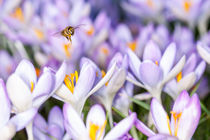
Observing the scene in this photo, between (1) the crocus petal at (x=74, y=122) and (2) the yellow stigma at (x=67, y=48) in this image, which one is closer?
(1) the crocus petal at (x=74, y=122)

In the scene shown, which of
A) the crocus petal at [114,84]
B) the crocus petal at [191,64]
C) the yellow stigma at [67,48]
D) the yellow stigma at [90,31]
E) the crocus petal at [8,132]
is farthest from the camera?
the yellow stigma at [90,31]

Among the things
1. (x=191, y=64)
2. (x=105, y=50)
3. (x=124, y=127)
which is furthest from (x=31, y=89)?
(x=105, y=50)

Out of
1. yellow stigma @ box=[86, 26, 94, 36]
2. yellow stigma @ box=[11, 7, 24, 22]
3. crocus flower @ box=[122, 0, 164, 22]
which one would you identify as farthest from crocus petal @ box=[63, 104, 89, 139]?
crocus flower @ box=[122, 0, 164, 22]

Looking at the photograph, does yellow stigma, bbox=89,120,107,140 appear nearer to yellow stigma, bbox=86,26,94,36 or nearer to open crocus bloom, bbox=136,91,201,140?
open crocus bloom, bbox=136,91,201,140

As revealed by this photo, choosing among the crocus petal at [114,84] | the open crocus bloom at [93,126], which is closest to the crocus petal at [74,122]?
the open crocus bloom at [93,126]

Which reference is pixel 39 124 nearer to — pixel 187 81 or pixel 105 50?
pixel 187 81

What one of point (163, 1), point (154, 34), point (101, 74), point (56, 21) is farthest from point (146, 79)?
point (163, 1)

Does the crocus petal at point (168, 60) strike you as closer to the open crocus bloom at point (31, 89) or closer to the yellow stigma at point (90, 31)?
the open crocus bloom at point (31, 89)

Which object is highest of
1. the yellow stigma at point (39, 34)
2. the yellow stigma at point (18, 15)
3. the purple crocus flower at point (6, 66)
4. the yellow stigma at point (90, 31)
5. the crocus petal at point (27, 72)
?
the yellow stigma at point (18, 15)

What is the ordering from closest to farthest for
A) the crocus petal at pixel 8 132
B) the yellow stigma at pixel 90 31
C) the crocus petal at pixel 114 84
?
the crocus petal at pixel 8 132 < the crocus petal at pixel 114 84 < the yellow stigma at pixel 90 31
